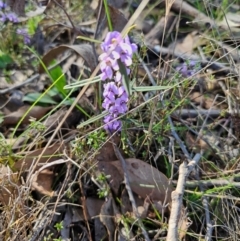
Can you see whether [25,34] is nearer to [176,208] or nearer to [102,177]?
[102,177]

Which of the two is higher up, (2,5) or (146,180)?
(2,5)

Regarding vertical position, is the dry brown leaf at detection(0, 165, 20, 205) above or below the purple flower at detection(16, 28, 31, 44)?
below

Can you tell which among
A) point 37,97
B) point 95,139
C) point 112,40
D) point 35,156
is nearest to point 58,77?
point 37,97

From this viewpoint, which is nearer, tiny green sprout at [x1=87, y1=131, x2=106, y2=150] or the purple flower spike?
the purple flower spike

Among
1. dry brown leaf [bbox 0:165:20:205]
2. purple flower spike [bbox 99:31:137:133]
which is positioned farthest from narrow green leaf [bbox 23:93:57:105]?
purple flower spike [bbox 99:31:137:133]

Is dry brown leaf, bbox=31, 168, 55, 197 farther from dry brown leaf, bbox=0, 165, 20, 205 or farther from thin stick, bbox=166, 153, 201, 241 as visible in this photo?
thin stick, bbox=166, 153, 201, 241

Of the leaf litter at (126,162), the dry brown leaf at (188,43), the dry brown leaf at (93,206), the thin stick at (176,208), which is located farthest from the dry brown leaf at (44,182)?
the dry brown leaf at (188,43)
